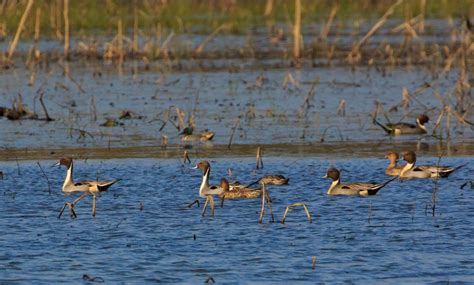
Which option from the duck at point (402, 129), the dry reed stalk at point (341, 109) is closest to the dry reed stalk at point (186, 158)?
the duck at point (402, 129)

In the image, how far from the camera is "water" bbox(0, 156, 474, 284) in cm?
999

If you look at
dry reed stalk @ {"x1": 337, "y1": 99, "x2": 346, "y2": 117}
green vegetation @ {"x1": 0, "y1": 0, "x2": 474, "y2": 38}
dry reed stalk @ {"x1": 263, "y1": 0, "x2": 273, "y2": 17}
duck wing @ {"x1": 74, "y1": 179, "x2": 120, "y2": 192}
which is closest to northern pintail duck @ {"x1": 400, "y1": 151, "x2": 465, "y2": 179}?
duck wing @ {"x1": 74, "y1": 179, "x2": 120, "y2": 192}

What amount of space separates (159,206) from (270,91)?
1173 centimetres

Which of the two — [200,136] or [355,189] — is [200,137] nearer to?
[200,136]

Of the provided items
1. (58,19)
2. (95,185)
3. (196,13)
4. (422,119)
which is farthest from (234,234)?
(196,13)

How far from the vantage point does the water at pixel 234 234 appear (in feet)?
32.8

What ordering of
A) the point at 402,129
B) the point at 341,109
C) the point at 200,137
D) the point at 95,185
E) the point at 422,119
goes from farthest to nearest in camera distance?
the point at 341,109, the point at 422,119, the point at 402,129, the point at 200,137, the point at 95,185

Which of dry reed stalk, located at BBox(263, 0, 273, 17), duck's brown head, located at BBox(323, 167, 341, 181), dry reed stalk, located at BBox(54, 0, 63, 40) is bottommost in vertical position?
dry reed stalk, located at BBox(263, 0, 273, 17)

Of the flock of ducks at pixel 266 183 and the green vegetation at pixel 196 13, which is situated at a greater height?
the flock of ducks at pixel 266 183

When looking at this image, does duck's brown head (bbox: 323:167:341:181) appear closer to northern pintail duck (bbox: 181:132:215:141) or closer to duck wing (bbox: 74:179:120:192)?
duck wing (bbox: 74:179:120:192)

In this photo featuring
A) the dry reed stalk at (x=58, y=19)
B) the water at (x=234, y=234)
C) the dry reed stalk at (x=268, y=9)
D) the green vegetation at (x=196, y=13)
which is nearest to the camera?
the water at (x=234, y=234)

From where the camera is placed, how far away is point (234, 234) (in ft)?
38.1

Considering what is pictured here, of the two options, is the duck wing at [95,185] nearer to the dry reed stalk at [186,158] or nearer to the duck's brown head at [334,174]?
the dry reed stalk at [186,158]

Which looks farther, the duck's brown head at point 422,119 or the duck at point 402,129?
the duck's brown head at point 422,119
